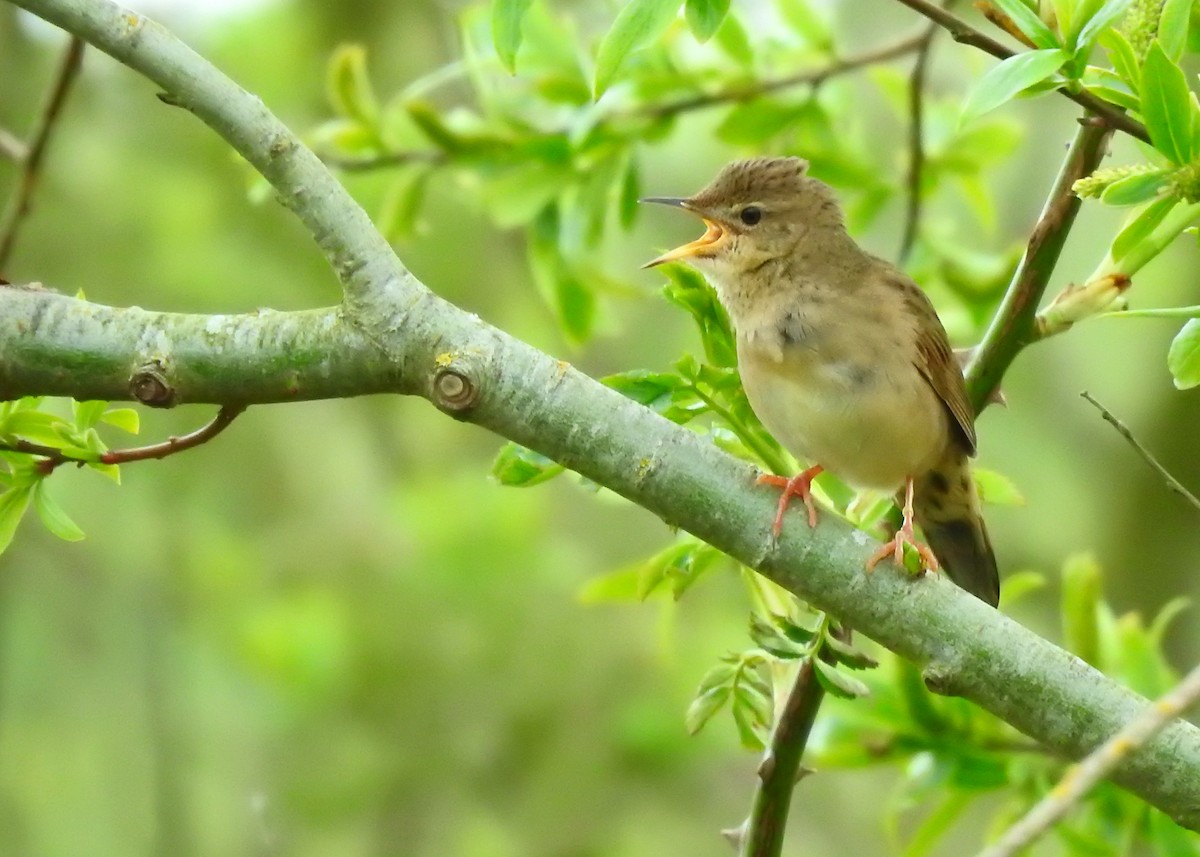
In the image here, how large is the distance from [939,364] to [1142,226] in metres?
1.07

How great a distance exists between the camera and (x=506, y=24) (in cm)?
227

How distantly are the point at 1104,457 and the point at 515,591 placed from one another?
8.55 ft

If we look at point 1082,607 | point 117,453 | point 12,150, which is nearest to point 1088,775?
point 117,453

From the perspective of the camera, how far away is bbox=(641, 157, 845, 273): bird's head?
3496mm

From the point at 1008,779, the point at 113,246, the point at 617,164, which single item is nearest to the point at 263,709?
the point at 113,246

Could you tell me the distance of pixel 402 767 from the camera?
5.56m

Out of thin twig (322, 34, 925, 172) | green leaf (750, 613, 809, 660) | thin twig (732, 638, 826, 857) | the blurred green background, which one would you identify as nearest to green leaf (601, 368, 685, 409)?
green leaf (750, 613, 809, 660)

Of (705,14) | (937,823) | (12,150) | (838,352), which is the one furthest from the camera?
(12,150)

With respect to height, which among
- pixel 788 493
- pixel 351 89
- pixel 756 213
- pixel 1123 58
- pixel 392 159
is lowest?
pixel 788 493

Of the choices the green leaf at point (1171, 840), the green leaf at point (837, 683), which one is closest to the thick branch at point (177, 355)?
the green leaf at point (837, 683)

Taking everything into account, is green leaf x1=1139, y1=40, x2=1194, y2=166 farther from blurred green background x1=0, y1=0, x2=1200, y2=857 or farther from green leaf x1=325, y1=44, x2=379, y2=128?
blurred green background x1=0, y1=0, x2=1200, y2=857

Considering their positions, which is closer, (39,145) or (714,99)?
(39,145)

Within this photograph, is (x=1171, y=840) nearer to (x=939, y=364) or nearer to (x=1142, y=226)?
(x=939, y=364)

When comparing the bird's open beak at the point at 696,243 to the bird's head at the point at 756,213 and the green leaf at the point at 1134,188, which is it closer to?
the bird's head at the point at 756,213
